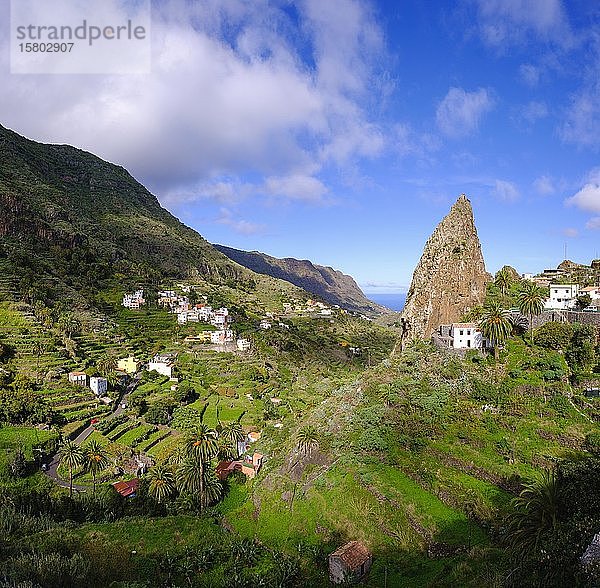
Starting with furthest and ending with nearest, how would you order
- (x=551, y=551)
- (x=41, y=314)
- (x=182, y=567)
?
(x=41, y=314) → (x=182, y=567) → (x=551, y=551)

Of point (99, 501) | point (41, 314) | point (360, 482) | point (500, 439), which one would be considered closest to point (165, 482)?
point (99, 501)

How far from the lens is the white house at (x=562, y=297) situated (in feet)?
136

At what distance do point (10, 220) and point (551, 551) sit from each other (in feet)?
400

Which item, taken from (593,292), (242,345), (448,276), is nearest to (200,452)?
(448,276)

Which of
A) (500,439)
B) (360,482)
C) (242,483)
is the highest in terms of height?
(500,439)

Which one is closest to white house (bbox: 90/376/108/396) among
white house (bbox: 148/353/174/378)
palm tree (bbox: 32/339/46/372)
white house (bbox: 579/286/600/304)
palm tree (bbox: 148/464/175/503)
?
palm tree (bbox: 32/339/46/372)

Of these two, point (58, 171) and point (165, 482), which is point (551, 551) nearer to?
point (165, 482)

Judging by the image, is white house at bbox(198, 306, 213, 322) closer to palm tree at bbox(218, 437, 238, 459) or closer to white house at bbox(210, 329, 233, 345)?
white house at bbox(210, 329, 233, 345)

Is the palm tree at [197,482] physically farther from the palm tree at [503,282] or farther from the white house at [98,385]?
the palm tree at [503,282]

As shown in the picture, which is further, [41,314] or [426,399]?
[41,314]

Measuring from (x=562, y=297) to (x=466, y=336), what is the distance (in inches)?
470

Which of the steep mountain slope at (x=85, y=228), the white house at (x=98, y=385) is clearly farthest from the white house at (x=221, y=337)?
the white house at (x=98, y=385)

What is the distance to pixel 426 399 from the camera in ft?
107

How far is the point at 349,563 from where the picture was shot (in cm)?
2150
